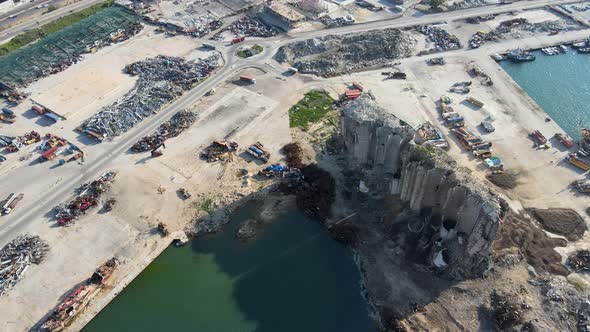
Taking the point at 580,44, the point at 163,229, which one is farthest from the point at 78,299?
the point at 580,44

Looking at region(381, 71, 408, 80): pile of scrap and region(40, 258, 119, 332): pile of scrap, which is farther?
region(381, 71, 408, 80): pile of scrap

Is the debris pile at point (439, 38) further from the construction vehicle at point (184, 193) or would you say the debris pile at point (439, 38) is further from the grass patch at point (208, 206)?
the construction vehicle at point (184, 193)

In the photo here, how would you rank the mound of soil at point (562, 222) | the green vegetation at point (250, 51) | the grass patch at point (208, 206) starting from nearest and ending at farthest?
1. the mound of soil at point (562, 222)
2. the grass patch at point (208, 206)
3. the green vegetation at point (250, 51)

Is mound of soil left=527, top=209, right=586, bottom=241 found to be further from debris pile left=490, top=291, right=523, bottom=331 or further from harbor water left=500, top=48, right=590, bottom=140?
harbor water left=500, top=48, right=590, bottom=140

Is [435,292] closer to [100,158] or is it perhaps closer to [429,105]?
[429,105]

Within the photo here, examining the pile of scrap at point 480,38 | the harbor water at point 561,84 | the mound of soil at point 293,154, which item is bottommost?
the harbor water at point 561,84

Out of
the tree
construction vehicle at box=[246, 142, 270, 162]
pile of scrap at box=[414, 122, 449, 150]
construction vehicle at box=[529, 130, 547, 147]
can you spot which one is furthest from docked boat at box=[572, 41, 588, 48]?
construction vehicle at box=[246, 142, 270, 162]

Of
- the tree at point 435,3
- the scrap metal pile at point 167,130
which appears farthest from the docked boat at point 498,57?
the scrap metal pile at point 167,130

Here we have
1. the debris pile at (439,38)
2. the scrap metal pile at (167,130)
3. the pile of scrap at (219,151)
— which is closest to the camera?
the pile of scrap at (219,151)
